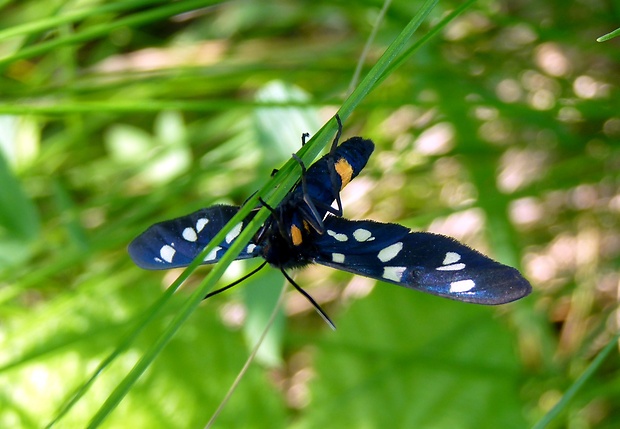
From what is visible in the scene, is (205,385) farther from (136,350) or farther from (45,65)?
(45,65)

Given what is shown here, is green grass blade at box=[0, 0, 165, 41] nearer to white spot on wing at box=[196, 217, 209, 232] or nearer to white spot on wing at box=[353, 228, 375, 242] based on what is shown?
white spot on wing at box=[196, 217, 209, 232]

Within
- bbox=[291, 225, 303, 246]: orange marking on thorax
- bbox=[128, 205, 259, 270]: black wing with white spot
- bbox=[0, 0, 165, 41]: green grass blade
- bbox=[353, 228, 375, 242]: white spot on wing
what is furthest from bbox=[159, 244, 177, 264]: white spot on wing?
bbox=[0, 0, 165, 41]: green grass blade

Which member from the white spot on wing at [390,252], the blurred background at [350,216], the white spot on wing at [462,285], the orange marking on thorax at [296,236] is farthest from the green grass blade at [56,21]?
the white spot on wing at [462,285]

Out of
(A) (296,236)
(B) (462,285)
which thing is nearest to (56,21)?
(A) (296,236)

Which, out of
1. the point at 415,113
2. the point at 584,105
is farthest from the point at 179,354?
the point at 584,105

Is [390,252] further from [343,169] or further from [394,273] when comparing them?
[343,169]

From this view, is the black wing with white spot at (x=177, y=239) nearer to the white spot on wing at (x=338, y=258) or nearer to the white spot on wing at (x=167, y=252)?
the white spot on wing at (x=167, y=252)

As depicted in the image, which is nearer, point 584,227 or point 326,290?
point 584,227
